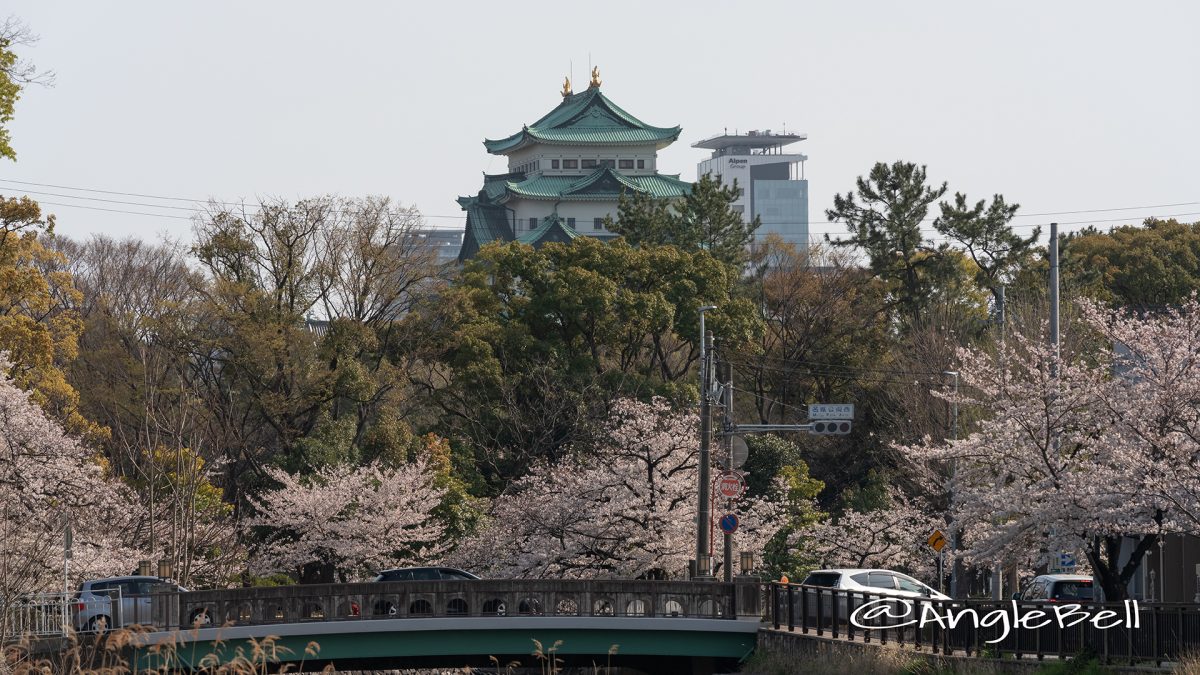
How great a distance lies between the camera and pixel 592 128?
98.9 m

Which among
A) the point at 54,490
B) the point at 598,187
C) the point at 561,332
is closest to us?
the point at 54,490

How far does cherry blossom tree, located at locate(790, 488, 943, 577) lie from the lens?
44031mm

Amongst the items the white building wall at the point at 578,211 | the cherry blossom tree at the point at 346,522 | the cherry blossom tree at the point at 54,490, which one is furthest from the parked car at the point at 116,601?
the white building wall at the point at 578,211

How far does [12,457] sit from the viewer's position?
3444cm

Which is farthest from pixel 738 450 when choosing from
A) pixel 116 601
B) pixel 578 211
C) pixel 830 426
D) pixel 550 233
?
pixel 578 211

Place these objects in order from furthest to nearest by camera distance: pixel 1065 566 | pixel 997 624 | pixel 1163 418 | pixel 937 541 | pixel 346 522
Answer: pixel 346 522 < pixel 1065 566 < pixel 937 541 < pixel 1163 418 < pixel 997 624

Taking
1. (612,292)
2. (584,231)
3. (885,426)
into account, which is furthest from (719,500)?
(584,231)

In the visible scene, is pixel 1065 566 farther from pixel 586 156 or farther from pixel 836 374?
pixel 586 156

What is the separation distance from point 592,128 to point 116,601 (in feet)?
239

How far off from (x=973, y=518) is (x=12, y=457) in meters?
19.9

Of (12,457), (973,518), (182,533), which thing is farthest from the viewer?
(182,533)

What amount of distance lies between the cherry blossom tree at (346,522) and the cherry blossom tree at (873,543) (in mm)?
10132

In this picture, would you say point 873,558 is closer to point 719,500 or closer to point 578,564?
point 719,500

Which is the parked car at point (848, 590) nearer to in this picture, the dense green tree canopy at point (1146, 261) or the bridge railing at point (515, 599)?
the bridge railing at point (515, 599)
